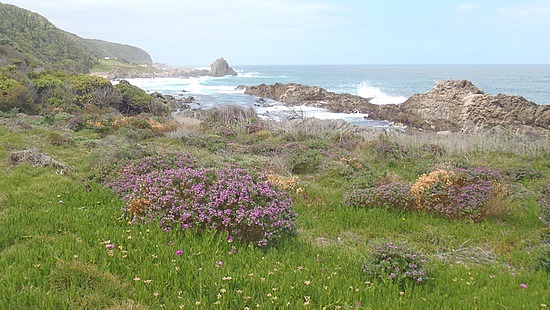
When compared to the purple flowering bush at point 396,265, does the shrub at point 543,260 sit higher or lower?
lower

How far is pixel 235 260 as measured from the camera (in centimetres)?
437

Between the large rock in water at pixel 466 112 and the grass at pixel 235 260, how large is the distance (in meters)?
20.6

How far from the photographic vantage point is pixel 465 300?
12.1 ft

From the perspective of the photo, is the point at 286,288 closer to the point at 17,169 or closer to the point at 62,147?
the point at 17,169

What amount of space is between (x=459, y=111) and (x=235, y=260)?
113 feet

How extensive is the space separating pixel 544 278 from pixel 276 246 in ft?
9.86

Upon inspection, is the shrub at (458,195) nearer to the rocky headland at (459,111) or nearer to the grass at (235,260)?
the grass at (235,260)

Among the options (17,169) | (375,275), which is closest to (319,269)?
(375,275)

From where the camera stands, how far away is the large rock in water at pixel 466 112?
2817cm

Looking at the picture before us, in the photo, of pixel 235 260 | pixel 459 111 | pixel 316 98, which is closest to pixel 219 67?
pixel 316 98

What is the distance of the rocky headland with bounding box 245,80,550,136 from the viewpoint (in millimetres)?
28250

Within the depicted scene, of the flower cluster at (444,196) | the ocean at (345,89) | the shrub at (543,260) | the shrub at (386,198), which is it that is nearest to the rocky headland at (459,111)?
the ocean at (345,89)

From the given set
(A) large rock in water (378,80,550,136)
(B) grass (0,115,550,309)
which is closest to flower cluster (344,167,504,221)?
(B) grass (0,115,550,309)

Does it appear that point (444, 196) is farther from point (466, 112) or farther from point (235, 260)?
point (466, 112)
